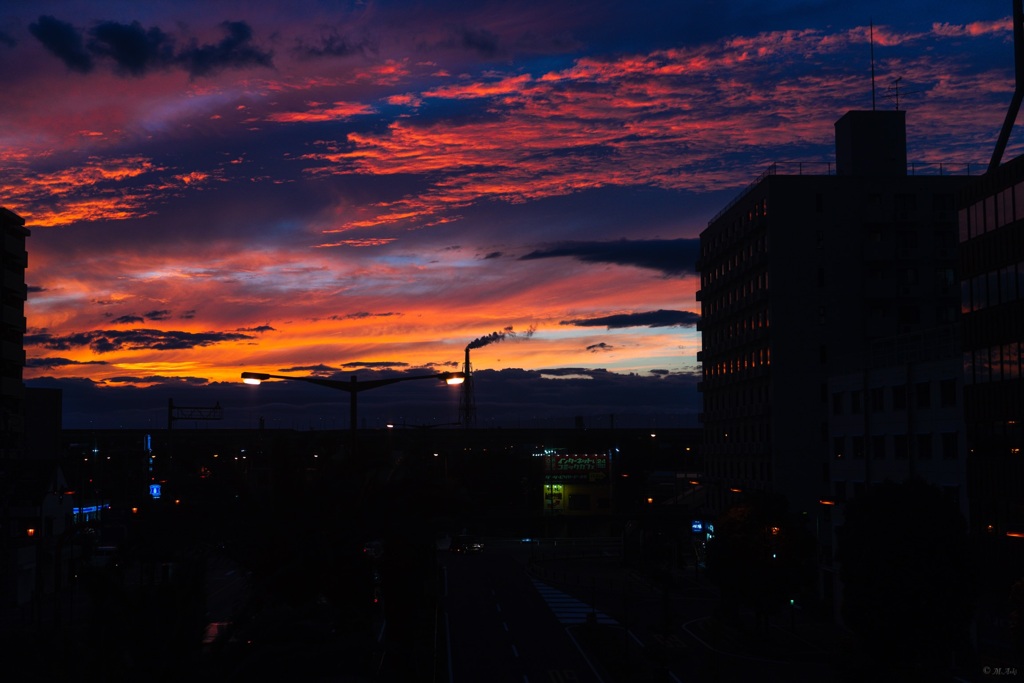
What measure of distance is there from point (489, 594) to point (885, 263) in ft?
136

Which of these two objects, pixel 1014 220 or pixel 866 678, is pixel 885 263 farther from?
pixel 866 678

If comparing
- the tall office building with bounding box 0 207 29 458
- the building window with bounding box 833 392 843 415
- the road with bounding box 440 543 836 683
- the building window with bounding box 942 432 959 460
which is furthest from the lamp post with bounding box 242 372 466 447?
the tall office building with bounding box 0 207 29 458

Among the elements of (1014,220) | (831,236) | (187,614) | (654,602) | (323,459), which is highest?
(831,236)

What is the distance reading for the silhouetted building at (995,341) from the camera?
145ft

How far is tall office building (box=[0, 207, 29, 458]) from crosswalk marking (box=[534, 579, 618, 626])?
41508 millimetres

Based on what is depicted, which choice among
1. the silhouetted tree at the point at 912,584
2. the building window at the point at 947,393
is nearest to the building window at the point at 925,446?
the building window at the point at 947,393

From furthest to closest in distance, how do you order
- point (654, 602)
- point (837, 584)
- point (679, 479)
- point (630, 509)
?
Answer: 1. point (630, 509)
2. point (679, 479)
3. point (654, 602)
4. point (837, 584)

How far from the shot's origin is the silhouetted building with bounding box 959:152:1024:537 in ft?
145

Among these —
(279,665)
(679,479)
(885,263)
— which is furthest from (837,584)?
(679,479)

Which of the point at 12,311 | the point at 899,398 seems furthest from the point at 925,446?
the point at 12,311

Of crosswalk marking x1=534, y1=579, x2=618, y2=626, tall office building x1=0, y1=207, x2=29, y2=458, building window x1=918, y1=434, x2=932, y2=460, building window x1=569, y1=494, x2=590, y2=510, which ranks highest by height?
tall office building x1=0, y1=207, x2=29, y2=458

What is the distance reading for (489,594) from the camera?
76.1 m

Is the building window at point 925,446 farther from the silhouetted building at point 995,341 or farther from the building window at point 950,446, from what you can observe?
the silhouetted building at point 995,341

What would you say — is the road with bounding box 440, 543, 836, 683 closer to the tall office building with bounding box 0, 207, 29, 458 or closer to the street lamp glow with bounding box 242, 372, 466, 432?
the street lamp glow with bounding box 242, 372, 466, 432
